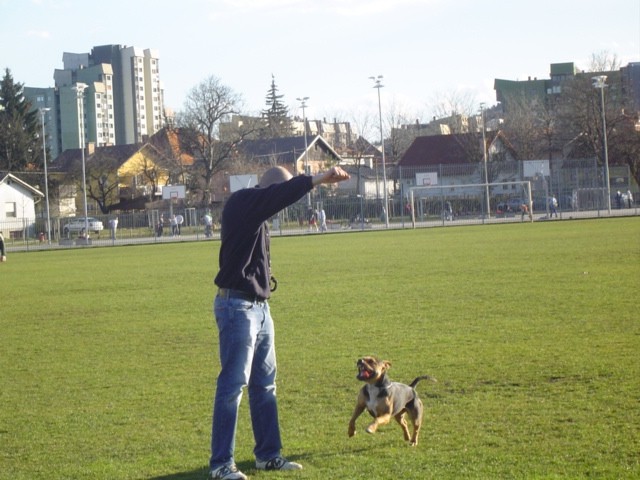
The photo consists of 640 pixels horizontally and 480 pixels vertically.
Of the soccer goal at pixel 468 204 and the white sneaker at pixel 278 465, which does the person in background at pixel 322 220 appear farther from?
the white sneaker at pixel 278 465

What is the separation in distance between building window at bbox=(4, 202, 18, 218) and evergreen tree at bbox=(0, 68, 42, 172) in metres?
15.0

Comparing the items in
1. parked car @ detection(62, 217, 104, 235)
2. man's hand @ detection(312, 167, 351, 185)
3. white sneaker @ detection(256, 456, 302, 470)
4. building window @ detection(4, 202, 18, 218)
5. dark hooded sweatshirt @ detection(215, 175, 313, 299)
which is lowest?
white sneaker @ detection(256, 456, 302, 470)

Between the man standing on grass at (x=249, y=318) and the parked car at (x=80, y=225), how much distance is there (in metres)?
65.5

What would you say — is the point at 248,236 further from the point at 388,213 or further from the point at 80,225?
the point at 80,225

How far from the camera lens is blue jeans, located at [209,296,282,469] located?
682 centimetres

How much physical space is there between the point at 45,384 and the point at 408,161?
88423 millimetres

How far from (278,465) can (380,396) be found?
2.90 ft

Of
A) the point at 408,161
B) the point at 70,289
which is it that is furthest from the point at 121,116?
the point at 70,289

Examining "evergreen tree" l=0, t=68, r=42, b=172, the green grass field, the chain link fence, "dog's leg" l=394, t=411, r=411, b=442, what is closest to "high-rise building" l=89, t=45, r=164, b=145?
"evergreen tree" l=0, t=68, r=42, b=172

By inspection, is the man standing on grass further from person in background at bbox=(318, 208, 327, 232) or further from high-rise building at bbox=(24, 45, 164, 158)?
high-rise building at bbox=(24, 45, 164, 158)

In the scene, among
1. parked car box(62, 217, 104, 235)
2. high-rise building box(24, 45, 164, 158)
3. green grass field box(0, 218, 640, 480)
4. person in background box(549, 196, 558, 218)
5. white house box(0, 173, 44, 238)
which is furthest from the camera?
high-rise building box(24, 45, 164, 158)

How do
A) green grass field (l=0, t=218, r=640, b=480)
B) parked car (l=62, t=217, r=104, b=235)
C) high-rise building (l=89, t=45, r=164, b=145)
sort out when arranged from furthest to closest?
high-rise building (l=89, t=45, r=164, b=145)
parked car (l=62, t=217, r=104, b=235)
green grass field (l=0, t=218, r=640, b=480)

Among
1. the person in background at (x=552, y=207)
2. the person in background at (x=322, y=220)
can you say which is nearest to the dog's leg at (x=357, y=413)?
the person in background at (x=322, y=220)

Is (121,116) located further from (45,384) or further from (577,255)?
(45,384)
